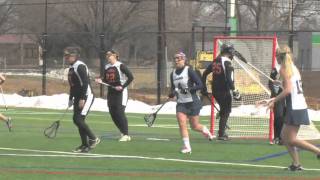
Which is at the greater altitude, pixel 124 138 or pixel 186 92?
pixel 186 92

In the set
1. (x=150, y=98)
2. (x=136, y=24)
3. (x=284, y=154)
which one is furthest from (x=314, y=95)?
(x=284, y=154)

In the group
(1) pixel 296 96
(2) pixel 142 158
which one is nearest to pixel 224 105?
(2) pixel 142 158

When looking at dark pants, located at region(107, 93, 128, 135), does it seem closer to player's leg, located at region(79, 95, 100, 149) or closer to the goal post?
player's leg, located at region(79, 95, 100, 149)

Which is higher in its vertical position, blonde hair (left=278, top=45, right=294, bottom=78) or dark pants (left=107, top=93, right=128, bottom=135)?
blonde hair (left=278, top=45, right=294, bottom=78)

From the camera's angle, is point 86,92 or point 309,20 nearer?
point 86,92

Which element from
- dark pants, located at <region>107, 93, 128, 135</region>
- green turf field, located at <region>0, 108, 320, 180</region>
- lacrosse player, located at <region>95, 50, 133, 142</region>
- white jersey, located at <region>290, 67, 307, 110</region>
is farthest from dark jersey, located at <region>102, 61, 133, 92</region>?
white jersey, located at <region>290, 67, 307, 110</region>

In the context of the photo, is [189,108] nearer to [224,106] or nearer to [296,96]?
[224,106]

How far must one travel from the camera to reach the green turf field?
10.1 meters

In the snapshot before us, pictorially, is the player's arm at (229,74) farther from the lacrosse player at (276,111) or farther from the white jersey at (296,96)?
the white jersey at (296,96)

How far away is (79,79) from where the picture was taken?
12.7m

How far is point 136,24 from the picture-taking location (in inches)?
2264

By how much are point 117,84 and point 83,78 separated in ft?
6.61

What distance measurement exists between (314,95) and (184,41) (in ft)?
50.9

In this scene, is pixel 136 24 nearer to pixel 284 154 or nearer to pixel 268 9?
pixel 268 9
